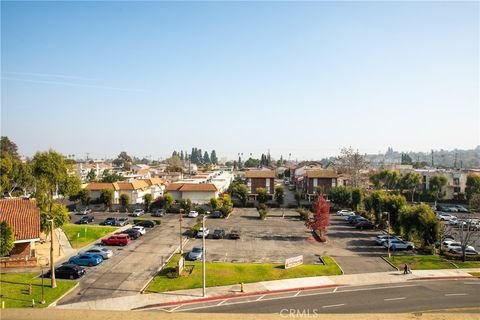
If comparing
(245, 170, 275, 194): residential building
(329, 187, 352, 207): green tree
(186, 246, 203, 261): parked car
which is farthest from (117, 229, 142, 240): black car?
(329, 187, 352, 207): green tree

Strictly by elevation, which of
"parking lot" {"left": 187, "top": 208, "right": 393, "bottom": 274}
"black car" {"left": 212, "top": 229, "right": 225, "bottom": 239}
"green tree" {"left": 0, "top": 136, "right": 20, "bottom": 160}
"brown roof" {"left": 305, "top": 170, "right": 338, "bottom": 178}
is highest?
"green tree" {"left": 0, "top": 136, "right": 20, "bottom": 160}

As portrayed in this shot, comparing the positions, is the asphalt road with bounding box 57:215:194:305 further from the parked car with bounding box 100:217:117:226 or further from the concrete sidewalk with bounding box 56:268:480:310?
the parked car with bounding box 100:217:117:226

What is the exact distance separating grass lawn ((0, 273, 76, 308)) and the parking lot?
15.4 metres

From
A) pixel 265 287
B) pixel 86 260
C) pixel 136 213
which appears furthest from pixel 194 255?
pixel 136 213

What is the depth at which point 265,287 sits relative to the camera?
31.9 metres

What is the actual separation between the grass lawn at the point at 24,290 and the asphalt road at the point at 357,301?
33.4 feet

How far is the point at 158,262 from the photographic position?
39.4 metres

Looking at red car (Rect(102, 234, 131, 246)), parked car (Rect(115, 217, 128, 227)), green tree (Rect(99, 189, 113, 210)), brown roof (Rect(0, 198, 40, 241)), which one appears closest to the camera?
brown roof (Rect(0, 198, 40, 241))

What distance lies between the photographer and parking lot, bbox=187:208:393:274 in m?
40.8

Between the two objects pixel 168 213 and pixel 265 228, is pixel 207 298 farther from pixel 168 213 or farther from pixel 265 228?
pixel 168 213

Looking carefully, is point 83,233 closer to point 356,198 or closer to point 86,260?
point 86,260

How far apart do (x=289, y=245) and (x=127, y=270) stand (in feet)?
69.1

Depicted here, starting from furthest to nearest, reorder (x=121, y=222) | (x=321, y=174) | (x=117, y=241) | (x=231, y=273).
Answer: (x=321, y=174) → (x=121, y=222) → (x=117, y=241) → (x=231, y=273)

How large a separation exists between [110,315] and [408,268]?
3632 centimetres
